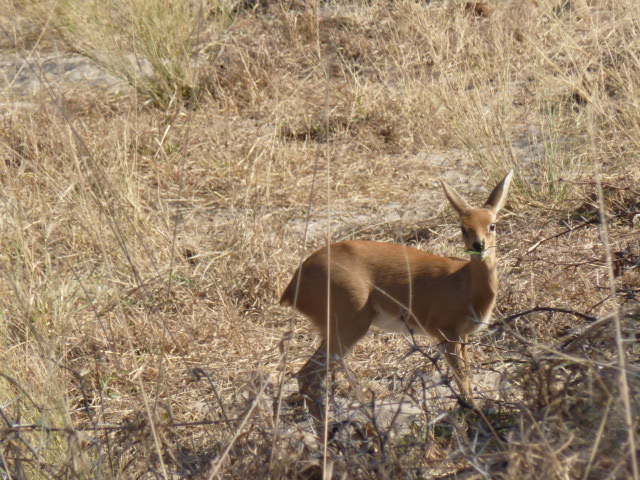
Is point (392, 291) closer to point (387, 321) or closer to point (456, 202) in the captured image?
point (387, 321)

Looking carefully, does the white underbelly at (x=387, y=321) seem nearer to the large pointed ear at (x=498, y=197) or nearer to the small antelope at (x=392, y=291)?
the small antelope at (x=392, y=291)

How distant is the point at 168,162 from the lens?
248 inches

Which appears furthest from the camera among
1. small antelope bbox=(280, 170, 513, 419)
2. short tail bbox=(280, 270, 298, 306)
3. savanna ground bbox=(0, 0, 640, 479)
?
short tail bbox=(280, 270, 298, 306)

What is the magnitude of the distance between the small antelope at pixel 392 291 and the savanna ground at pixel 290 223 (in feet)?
0.51

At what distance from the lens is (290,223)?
221 inches

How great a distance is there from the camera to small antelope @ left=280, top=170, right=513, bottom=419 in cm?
391

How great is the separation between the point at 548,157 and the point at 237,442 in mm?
3370

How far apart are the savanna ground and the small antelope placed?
15 cm

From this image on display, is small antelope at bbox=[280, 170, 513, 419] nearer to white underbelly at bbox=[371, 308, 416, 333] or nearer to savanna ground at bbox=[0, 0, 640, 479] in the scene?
white underbelly at bbox=[371, 308, 416, 333]

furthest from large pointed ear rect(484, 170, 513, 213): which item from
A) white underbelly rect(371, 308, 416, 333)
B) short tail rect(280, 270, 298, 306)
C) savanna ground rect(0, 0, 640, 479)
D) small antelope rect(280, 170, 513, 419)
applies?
short tail rect(280, 270, 298, 306)

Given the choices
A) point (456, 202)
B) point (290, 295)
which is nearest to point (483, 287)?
point (456, 202)

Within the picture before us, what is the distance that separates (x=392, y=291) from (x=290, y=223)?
1770mm

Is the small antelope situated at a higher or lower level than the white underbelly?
higher

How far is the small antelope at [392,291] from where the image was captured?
391 centimetres
